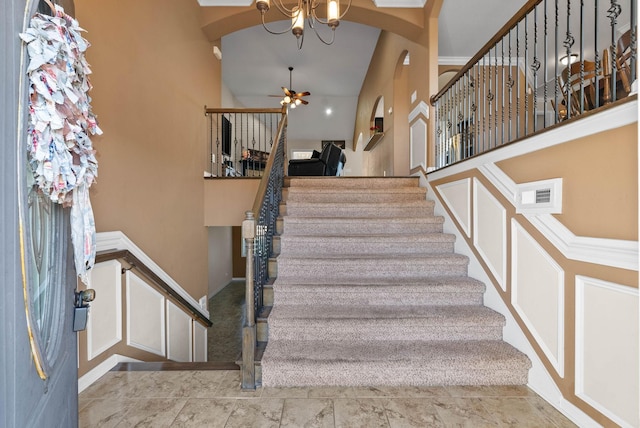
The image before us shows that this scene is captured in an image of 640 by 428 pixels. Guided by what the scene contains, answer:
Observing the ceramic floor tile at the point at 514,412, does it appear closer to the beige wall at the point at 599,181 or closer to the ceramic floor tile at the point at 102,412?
the beige wall at the point at 599,181

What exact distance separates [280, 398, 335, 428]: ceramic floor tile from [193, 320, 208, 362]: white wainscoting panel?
2.54 metres

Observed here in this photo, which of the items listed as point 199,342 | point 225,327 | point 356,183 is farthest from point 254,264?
point 225,327

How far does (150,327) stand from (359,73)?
7878 millimetres

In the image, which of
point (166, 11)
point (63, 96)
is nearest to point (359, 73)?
point (166, 11)

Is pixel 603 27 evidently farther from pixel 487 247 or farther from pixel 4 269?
pixel 4 269

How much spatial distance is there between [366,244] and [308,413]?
1.56m

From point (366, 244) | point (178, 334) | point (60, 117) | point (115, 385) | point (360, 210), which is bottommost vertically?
point (178, 334)

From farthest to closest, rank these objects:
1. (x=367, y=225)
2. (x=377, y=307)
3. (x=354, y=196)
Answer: (x=354, y=196) → (x=367, y=225) → (x=377, y=307)

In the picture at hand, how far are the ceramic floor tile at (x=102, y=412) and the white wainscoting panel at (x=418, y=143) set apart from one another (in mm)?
3740

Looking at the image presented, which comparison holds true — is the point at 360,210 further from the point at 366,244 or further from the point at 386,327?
the point at 386,327

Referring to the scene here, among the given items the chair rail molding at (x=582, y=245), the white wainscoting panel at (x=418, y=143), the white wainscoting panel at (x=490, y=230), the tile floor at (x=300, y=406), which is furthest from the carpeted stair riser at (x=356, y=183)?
the tile floor at (x=300, y=406)

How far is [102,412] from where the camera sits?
159 centimetres

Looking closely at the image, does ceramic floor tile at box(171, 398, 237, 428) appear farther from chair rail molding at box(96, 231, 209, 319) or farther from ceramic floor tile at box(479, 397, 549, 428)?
ceramic floor tile at box(479, 397, 549, 428)

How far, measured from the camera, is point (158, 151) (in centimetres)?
305
